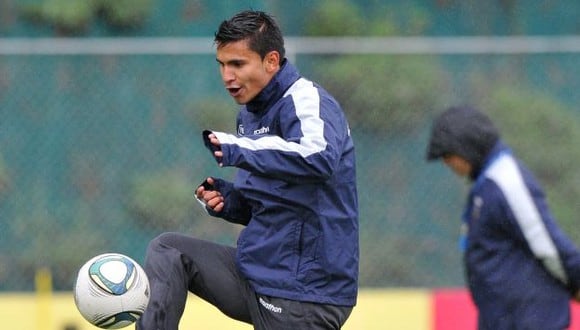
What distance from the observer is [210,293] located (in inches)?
221

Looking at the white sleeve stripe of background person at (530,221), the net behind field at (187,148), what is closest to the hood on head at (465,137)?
the white sleeve stripe of background person at (530,221)

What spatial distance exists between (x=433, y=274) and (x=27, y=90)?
3.27 m

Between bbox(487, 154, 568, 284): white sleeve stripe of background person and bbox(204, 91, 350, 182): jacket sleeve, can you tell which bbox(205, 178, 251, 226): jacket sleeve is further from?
bbox(487, 154, 568, 284): white sleeve stripe of background person

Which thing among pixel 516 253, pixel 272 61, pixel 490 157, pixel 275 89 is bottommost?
pixel 516 253

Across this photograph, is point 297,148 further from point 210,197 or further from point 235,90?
point 210,197

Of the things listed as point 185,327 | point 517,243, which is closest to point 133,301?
point 517,243

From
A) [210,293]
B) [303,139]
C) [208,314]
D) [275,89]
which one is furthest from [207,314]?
[303,139]

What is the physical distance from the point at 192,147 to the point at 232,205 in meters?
4.17

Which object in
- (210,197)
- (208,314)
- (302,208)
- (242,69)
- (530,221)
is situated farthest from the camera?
(208,314)

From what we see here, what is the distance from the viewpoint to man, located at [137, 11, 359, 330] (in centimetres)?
526

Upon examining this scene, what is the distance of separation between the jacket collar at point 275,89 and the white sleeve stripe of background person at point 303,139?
15 centimetres

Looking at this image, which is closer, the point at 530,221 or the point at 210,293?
the point at 530,221

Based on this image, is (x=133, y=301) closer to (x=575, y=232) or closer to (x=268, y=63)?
(x=268, y=63)

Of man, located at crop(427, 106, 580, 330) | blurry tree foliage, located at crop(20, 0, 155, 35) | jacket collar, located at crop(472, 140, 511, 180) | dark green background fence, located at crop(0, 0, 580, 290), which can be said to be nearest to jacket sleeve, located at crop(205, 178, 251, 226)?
man, located at crop(427, 106, 580, 330)
